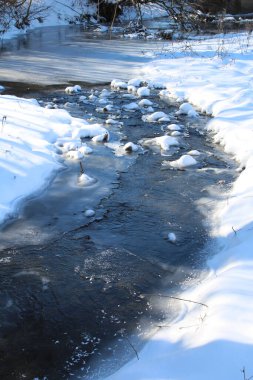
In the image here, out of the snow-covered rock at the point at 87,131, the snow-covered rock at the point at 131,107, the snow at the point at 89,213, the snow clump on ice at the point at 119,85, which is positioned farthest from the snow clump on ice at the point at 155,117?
the snow at the point at 89,213

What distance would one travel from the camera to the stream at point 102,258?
3225 millimetres

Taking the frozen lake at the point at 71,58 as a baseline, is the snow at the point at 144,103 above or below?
below

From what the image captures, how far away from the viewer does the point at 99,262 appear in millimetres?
4176

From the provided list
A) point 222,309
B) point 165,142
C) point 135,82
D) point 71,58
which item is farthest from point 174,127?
point 71,58

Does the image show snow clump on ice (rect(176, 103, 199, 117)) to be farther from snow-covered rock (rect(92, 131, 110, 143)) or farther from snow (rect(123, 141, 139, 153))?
snow (rect(123, 141, 139, 153))

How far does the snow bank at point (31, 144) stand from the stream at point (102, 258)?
0.18m

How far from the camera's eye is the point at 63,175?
6020 mm

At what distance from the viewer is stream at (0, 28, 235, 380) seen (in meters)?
3.22

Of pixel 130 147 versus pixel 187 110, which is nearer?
pixel 130 147

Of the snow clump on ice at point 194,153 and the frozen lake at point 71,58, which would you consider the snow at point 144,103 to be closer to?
the frozen lake at point 71,58

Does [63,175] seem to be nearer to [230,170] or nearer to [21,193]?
[21,193]

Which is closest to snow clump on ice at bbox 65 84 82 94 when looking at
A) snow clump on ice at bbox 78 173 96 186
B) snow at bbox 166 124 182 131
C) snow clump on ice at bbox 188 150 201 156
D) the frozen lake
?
the frozen lake

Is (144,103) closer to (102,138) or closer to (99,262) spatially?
(102,138)

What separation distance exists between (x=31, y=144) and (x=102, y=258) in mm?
3053
